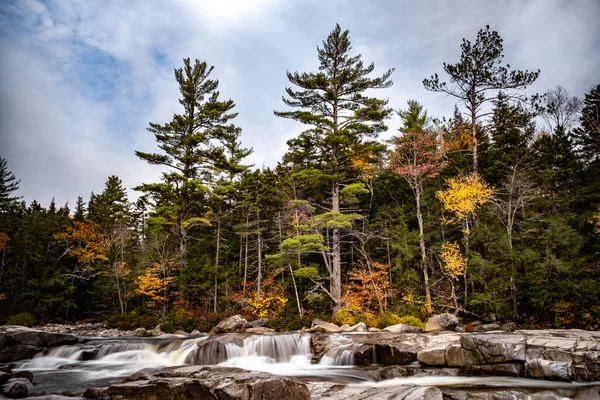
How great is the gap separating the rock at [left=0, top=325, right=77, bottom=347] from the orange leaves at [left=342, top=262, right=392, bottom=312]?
46.8 ft

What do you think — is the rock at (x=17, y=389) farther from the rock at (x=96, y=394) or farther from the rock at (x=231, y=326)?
the rock at (x=231, y=326)

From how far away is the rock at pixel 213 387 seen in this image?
17.4ft

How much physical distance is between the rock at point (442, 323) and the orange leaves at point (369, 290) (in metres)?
3.97

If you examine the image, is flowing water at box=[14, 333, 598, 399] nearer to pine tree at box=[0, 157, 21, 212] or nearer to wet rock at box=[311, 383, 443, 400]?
wet rock at box=[311, 383, 443, 400]

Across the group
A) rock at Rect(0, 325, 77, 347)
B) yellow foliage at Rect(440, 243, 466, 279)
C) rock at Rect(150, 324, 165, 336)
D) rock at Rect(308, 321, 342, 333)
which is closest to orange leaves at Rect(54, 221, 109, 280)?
rock at Rect(150, 324, 165, 336)

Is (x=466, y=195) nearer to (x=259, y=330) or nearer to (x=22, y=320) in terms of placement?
(x=259, y=330)

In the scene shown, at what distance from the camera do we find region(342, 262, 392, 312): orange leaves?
65.6ft

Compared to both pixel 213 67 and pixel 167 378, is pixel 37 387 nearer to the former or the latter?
pixel 167 378

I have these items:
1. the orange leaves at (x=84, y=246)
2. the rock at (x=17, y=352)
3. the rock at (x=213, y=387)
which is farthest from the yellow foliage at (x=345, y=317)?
the orange leaves at (x=84, y=246)

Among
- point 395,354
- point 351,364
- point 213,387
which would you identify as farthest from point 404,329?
point 213,387

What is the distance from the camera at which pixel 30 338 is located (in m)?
13.5

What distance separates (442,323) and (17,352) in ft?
59.3

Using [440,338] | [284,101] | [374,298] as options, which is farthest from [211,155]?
[440,338]

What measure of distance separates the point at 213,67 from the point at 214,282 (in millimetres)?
17480
